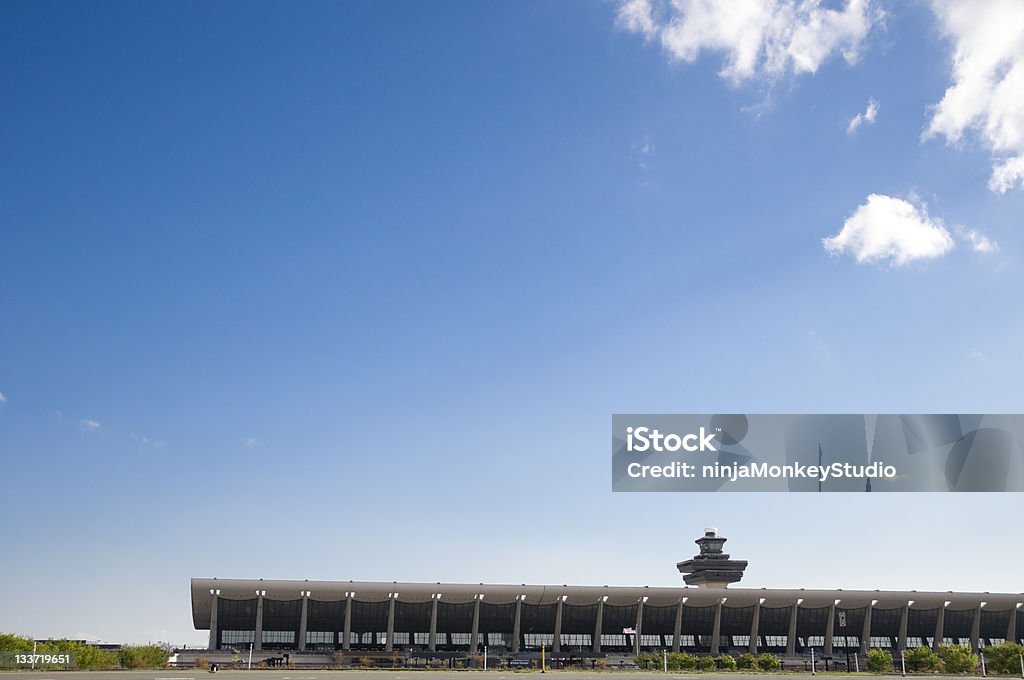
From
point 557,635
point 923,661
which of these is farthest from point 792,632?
point 557,635

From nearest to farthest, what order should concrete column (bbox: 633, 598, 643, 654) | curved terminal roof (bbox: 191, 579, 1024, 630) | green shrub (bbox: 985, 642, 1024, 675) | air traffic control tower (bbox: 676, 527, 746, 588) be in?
1. green shrub (bbox: 985, 642, 1024, 675)
2. curved terminal roof (bbox: 191, 579, 1024, 630)
3. concrete column (bbox: 633, 598, 643, 654)
4. air traffic control tower (bbox: 676, 527, 746, 588)

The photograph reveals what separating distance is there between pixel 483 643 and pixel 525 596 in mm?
9294

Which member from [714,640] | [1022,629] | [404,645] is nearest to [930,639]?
[1022,629]

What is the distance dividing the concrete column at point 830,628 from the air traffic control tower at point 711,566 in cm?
5713

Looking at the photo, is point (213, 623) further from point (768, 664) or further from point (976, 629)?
point (976, 629)

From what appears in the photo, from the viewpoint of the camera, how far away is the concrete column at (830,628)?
112 metres

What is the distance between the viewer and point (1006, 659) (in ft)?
252

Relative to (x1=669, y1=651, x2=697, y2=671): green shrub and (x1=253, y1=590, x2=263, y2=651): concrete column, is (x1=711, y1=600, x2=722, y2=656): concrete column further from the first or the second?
(x1=253, y1=590, x2=263, y2=651): concrete column

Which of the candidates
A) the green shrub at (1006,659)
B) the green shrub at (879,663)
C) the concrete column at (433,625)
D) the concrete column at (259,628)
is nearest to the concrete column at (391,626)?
the concrete column at (433,625)

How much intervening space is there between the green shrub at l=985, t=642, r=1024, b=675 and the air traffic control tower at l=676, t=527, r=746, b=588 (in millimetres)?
93361

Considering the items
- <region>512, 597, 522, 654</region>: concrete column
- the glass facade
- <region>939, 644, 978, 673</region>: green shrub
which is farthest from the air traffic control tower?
<region>939, 644, 978, 673</region>: green shrub

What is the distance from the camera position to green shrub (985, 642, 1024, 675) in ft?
249

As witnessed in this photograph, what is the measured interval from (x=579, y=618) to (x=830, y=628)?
103 feet

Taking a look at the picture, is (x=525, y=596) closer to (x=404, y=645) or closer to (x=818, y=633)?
(x=404, y=645)
